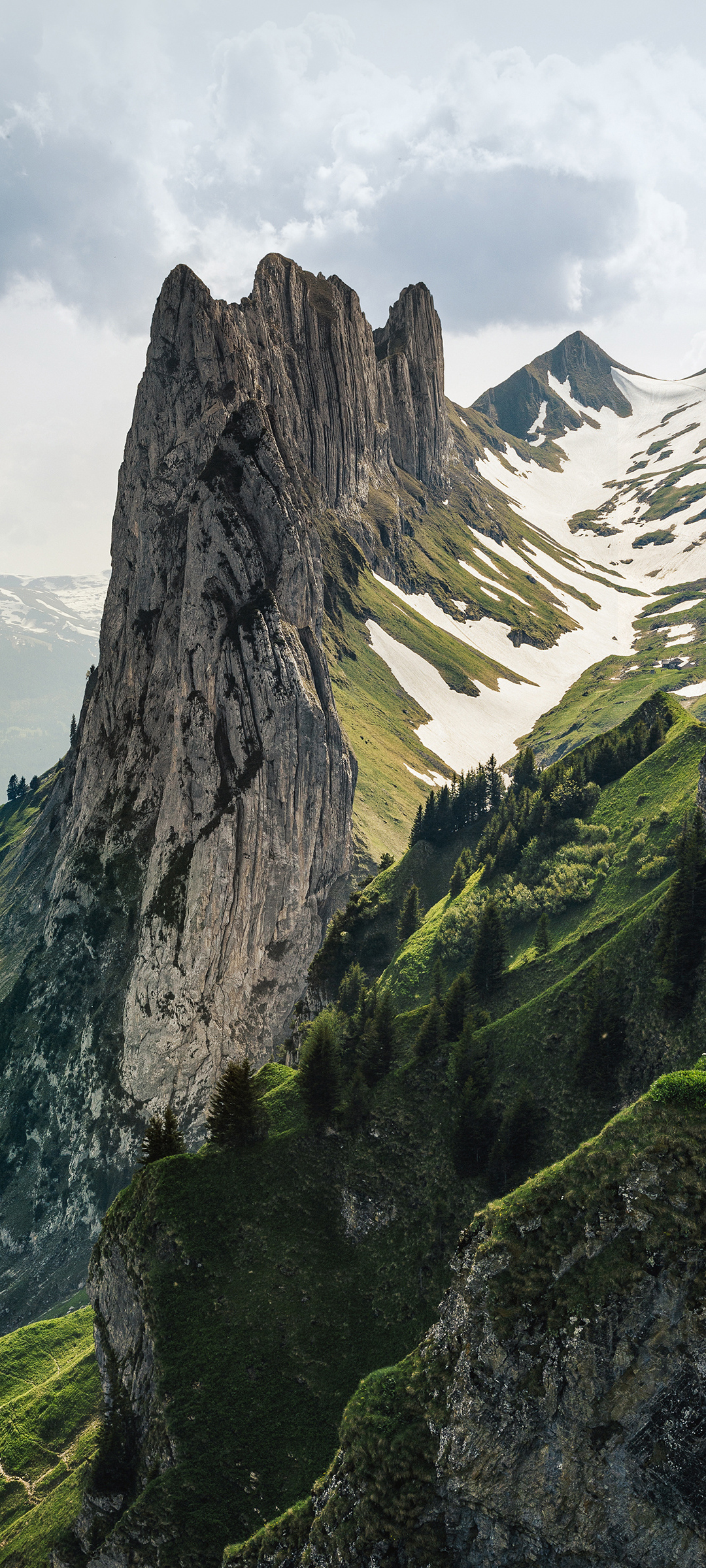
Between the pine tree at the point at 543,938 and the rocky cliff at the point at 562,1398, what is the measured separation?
27.8 metres

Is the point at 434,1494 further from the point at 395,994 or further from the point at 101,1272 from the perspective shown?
the point at 395,994

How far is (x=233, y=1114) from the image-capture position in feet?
127

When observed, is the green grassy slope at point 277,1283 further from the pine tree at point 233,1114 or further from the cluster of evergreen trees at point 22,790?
the cluster of evergreen trees at point 22,790

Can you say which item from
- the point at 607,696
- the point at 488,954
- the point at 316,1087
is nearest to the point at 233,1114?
the point at 316,1087

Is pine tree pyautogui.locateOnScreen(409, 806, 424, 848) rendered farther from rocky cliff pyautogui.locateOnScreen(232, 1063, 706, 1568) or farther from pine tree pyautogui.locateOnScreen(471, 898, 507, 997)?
rocky cliff pyautogui.locateOnScreen(232, 1063, 706, 1568)

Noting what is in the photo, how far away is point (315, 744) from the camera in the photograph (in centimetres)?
8644

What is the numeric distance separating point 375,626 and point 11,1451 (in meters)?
130

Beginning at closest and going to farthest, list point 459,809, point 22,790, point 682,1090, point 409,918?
point 682,1090 → point 409,918 → point 459,809 → point 22,790

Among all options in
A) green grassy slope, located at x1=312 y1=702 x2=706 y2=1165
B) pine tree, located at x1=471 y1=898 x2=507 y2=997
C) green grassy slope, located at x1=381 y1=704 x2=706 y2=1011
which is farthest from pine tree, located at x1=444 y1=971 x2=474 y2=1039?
pine tree, located at x1=471 y1=898 x2=507 y2=997

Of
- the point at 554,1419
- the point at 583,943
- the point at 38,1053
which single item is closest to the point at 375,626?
the point at 38,1053

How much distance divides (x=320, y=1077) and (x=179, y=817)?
1760 inches

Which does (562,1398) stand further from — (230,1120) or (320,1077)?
(320,1077)

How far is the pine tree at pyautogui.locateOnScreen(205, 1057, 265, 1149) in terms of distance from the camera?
127 ft

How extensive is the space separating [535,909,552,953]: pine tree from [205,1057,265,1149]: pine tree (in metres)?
23.0
